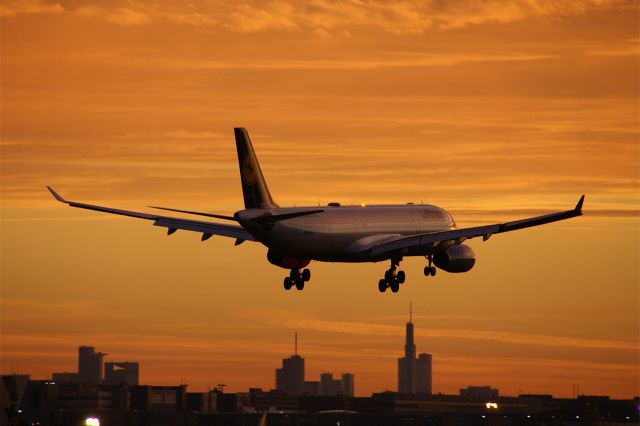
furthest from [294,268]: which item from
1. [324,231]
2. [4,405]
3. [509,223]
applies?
[4,405]

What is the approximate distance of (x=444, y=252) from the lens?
14875cm

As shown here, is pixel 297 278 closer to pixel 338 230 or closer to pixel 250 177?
pixel 338 230

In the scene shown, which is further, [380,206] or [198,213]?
[380,206]

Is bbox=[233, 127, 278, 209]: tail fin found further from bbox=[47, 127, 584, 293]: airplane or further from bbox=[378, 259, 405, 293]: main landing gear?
bbox=[378, 259, 405, 293]: main landing gear

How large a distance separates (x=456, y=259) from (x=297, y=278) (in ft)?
46.9

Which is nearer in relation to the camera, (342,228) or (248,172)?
(248,172)

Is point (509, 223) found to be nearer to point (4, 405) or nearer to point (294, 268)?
point (294, 268)

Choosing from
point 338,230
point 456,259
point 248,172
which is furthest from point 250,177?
point 456,259

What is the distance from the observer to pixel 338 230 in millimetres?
145250

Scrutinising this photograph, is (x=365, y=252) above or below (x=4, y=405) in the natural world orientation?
above

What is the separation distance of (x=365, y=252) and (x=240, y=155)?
14.5 m

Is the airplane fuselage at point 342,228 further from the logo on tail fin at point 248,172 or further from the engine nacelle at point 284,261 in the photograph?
the engine nacelle at point 284,261

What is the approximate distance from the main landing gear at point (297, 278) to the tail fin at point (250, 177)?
10.1 m

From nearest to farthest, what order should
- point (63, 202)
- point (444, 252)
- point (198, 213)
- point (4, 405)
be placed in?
point (4, 405), point (198, 213), point (63, 202), point (444, 252)
